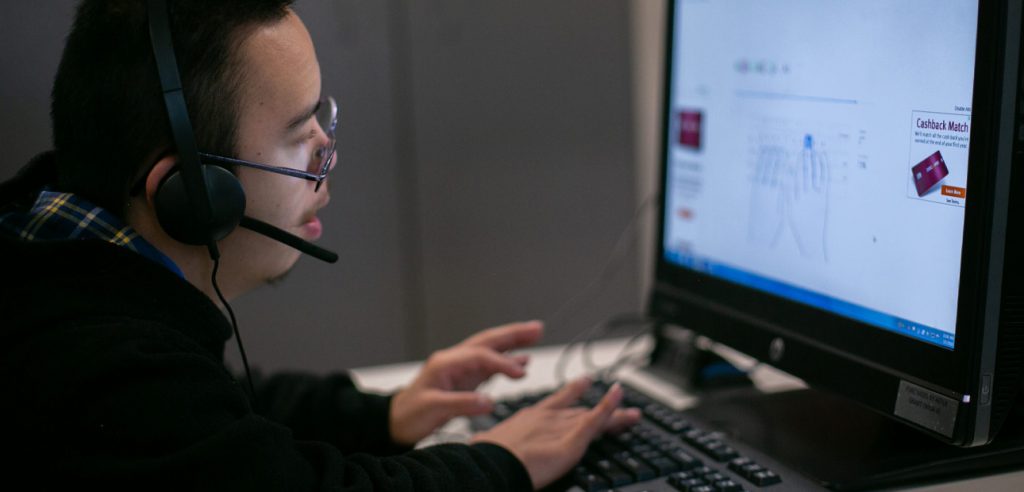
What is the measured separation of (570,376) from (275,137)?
0.55 m

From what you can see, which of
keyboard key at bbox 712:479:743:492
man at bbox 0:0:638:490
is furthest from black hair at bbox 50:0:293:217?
keyboard key at bbox 712:479:743:492

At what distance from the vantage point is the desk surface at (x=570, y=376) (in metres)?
1.01

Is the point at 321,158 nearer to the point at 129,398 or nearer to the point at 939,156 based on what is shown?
the point at 129,398

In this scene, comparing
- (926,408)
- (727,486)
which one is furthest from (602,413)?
(926,408)

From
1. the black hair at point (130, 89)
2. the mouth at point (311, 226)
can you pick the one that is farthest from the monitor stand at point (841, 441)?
the black hair at point (130, 89)

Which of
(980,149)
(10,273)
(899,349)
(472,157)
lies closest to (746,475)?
(899,349)

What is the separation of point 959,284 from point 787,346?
0.69ft

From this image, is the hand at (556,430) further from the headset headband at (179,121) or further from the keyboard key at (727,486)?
the headset headband at (179,121)

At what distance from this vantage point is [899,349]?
72cm

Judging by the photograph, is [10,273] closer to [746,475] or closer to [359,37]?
[746,475]

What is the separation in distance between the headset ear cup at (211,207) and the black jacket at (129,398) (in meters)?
0.04

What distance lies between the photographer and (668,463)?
28.8 inches

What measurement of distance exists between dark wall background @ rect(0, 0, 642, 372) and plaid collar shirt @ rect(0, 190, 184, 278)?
3.35ft

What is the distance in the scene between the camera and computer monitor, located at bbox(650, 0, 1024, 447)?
2.08 feet
